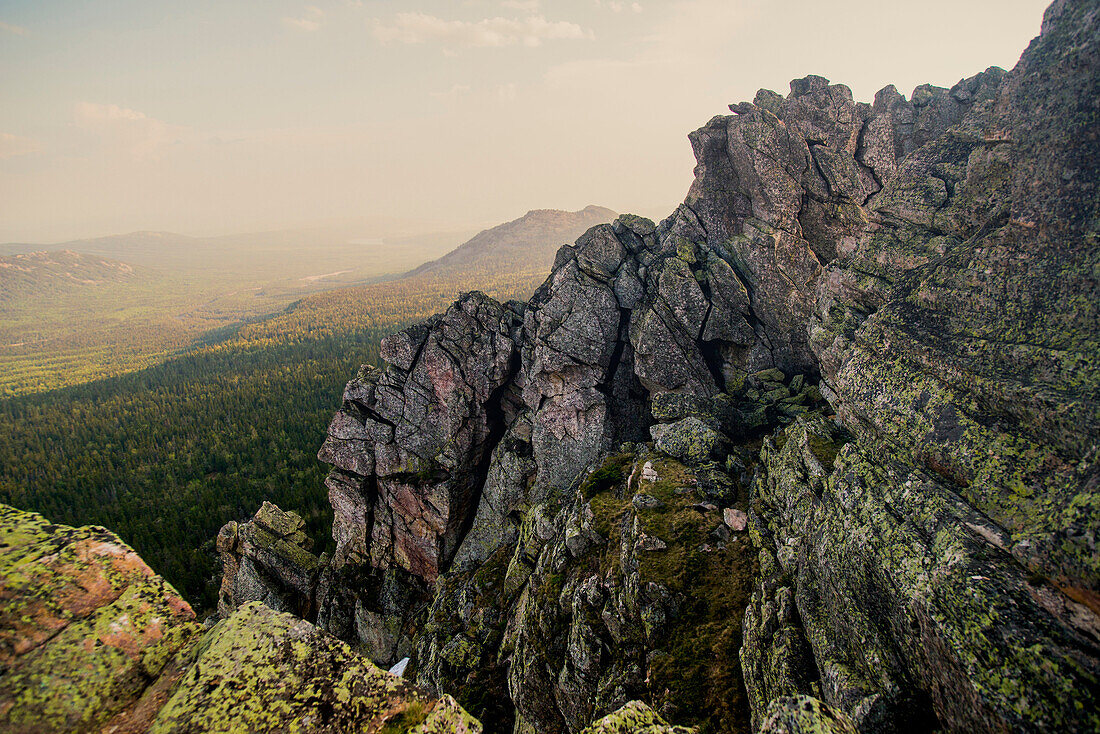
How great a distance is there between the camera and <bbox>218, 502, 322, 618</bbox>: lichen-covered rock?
41.9 m

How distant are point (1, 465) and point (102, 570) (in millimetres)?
151243

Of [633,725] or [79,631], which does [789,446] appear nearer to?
[633,725]

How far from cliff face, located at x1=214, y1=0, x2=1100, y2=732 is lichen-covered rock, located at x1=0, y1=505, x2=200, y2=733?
11.0 m

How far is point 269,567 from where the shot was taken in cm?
4312

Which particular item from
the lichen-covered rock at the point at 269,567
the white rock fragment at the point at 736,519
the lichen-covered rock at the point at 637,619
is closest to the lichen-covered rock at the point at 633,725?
the lichen-covered rock at the point at 637,619

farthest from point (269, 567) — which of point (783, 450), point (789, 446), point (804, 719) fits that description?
point (804, 719)

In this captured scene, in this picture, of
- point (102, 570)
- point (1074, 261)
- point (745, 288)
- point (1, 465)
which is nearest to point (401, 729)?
point (102, 570)

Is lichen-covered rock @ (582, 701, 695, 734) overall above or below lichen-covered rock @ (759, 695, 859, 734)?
below

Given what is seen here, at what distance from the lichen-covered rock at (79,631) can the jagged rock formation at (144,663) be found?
0.05 feet

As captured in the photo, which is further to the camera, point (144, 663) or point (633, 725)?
point (633, 725)

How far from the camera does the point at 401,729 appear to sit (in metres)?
7.63

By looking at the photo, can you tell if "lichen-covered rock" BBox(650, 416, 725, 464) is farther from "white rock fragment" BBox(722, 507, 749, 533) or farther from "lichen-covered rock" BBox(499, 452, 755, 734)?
"white rock fragment" BBox(722, 507, 749, 533)

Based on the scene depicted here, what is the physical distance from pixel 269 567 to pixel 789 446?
4780 cm

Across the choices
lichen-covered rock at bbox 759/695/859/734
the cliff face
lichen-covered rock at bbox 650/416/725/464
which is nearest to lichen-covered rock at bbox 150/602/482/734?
lichen-covered rock at bbox 759/695/859/734
